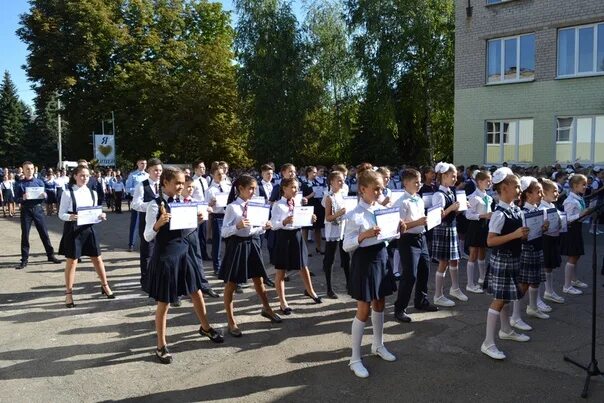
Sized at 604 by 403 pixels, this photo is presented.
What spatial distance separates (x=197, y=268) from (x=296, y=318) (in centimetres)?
180

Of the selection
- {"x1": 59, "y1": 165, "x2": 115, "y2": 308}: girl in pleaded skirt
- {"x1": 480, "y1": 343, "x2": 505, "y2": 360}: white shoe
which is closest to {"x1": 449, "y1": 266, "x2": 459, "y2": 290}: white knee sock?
{"x1": 480, "y1": 343, "x2": 505, "y2": 360}: white shoe

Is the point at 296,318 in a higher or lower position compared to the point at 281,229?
lower

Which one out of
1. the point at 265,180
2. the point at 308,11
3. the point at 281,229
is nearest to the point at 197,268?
the point at 281,229

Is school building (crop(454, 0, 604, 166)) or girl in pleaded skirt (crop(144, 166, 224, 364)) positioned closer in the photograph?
girl in pleaded skirt (crop(144, 166, 224, 364))

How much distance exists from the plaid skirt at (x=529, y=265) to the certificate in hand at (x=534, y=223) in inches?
7.3

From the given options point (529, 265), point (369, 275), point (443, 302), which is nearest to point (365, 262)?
point (369, 275)

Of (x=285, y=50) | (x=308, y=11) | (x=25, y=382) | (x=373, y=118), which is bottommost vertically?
(x=25, y=382)

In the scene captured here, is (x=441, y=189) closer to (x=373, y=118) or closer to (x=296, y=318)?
(x=296, y=318)

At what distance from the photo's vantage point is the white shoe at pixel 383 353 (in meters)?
5.37

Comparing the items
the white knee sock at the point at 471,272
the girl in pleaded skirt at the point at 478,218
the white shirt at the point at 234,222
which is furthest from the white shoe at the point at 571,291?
the white shirt at the point at 234,222

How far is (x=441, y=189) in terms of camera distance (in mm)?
7320

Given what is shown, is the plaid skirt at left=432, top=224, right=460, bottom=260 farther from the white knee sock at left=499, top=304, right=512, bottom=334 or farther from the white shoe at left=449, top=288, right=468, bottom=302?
the white knee sock at left=499, top=304, right=512, bottom=334

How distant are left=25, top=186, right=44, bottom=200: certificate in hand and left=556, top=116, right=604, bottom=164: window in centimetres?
1841

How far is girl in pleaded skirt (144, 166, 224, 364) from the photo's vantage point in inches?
211
